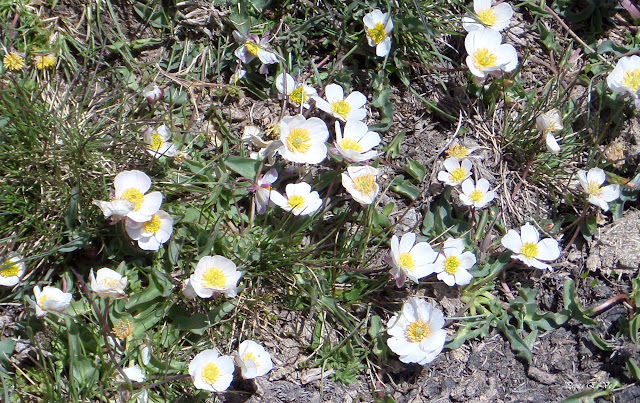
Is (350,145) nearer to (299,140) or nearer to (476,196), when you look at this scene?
(299,140)

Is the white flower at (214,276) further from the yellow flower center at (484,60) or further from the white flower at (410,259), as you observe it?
the yellow flower center at (484,60)

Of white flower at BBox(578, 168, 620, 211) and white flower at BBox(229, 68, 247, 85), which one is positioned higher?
white flower at BBox(229, 68, 247, 85)

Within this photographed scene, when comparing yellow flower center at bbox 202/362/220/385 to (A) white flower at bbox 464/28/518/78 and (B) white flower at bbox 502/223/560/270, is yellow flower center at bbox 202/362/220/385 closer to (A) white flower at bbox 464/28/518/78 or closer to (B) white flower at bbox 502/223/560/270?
(B) white flower at bbox 502/223/560/270

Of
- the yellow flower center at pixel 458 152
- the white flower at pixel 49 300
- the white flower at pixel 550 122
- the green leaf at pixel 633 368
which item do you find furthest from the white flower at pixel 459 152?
the white flower at pixel 49 300

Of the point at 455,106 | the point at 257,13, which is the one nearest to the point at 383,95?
the point at 455,106

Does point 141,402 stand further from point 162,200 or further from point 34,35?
point 34,35

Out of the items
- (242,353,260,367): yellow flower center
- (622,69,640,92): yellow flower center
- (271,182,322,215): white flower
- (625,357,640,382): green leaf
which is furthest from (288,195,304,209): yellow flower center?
(622,69,640,92): yellow flower center
